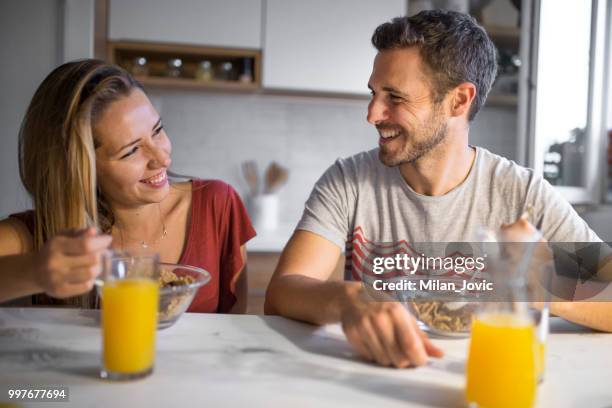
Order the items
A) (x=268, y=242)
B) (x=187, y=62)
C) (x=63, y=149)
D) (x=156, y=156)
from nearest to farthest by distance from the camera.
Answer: (x=63, y=149) → (x=156, y=156) → (x=268, y=242) → (x=187, y=62)

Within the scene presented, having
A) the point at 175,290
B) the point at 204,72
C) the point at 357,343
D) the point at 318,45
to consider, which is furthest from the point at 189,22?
the point at 357,343

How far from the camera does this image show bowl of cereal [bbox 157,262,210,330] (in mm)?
835

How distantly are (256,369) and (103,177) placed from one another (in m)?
0.72

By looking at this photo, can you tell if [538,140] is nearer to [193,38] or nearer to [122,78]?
[193,38]

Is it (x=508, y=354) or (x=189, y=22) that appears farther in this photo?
(x=189, y=22)

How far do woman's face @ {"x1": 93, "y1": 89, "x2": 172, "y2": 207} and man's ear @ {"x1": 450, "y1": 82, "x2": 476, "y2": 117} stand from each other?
0.75m

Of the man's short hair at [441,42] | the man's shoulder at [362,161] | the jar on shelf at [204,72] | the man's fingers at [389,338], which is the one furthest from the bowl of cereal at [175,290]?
the jar on shelf at [204,72]

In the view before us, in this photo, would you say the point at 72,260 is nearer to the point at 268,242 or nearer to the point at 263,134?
the point at 268,242

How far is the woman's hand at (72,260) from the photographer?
2.23 feet

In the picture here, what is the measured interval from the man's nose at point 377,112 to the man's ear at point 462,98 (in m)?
0.20

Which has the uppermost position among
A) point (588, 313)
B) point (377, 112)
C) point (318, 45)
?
point (318, 45)

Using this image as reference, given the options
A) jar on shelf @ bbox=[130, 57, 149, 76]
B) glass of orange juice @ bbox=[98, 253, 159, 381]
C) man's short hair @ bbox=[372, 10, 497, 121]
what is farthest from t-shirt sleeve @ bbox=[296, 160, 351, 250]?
jar on shelf @ bbox=[130, 57, 149, 76]

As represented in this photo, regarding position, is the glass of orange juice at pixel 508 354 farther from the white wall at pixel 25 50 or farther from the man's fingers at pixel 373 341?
the white wall at pixel 25 50

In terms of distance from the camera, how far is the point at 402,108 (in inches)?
54.6
